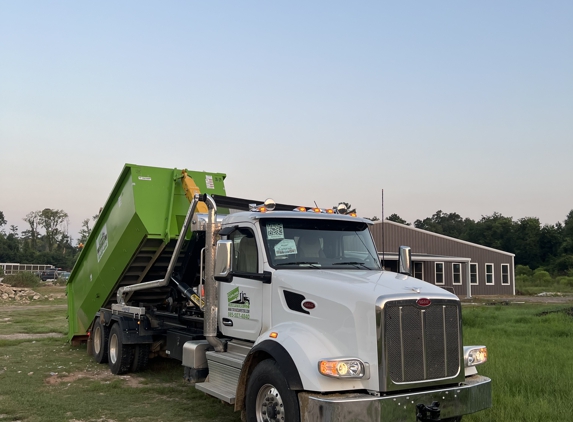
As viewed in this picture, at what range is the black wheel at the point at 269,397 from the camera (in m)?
4.98

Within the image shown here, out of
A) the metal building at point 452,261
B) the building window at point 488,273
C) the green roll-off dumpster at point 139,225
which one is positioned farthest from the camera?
the building window at point 488,273

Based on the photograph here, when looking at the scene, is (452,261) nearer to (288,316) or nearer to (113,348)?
(113,348)

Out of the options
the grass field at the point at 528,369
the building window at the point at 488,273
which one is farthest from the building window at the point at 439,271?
the grass field at the point at 528,369

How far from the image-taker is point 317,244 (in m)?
6.39

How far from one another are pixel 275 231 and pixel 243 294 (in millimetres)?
837

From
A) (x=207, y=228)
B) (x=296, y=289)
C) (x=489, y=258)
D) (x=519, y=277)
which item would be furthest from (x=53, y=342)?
(x=519, y=277)

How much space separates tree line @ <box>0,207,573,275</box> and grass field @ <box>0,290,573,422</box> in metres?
61.9

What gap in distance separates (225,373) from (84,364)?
208 inches

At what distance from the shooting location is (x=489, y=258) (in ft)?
130

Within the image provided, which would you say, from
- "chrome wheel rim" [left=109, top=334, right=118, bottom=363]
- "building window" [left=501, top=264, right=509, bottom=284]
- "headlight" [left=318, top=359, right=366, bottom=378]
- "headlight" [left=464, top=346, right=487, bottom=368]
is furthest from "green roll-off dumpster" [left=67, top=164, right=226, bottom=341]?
"building window" [left=501, top=264, right=509, bottom=284]

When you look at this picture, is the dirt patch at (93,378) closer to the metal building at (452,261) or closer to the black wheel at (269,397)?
the black wheel at (269,397)

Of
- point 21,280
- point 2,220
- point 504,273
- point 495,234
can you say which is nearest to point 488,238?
point 495,234

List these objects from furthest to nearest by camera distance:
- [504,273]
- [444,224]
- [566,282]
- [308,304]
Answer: [444,224] → [566,282] → [504,273] → [308,304]

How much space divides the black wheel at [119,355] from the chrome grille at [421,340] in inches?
234
